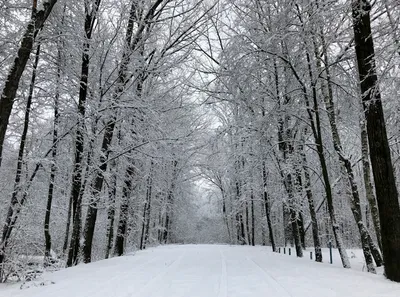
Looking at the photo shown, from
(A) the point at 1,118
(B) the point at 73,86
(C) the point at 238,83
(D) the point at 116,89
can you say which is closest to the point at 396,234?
(C) the point at 238,83

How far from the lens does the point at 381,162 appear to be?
6.48 m

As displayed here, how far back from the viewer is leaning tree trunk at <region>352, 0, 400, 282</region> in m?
6.13

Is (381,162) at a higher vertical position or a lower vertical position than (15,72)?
lower


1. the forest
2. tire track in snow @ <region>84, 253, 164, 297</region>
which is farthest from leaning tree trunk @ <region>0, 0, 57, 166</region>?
tire track in snow @ <region>84, 253, 164, 297</region>

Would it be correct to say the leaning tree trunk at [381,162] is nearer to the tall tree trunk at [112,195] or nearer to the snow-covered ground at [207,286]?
the snow-covered ground at [207,286]

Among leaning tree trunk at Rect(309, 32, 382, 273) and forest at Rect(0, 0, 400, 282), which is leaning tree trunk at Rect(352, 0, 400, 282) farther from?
leaning tree trunk at Rect(309, 32, 382, 273)

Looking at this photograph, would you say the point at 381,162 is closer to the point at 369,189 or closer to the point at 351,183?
the point at 369,189

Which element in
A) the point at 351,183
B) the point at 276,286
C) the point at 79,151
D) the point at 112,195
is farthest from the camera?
the point at 112,195

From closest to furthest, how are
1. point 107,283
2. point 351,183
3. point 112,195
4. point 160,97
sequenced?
point 107,283, point 351,183, point 160,97, point 112,195

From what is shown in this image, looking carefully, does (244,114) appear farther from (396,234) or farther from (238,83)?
(396,234)

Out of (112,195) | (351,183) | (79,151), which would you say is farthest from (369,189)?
(112,195)

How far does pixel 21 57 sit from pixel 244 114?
9.83m

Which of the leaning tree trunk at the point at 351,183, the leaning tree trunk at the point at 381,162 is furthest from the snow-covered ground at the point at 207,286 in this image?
the leaning tree trunk at the point at 351,183

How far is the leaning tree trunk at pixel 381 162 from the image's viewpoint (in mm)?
6132
